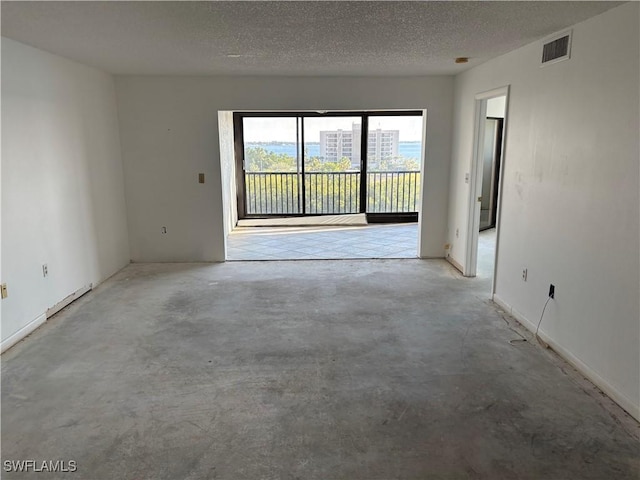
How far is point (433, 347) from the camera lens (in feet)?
10.4

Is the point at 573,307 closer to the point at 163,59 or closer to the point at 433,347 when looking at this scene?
the point at 433,347

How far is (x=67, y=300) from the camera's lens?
404cm

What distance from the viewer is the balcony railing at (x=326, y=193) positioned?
836cm

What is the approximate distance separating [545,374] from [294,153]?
6271 mm

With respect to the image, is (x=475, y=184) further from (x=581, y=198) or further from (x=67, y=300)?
(x=67, y=300)

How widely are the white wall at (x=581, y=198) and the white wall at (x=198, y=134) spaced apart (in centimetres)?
150

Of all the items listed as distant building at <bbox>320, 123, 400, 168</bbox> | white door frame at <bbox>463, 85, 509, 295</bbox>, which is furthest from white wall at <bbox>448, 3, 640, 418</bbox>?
distant building at <bbox>320, 123, 400, 168</bbox>

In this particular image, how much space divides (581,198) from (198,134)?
405cm

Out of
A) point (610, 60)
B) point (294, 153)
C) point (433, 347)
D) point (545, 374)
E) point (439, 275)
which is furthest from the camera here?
point (294, 153)

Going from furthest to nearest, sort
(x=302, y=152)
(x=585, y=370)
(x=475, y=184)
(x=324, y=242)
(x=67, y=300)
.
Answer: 1. (x=302, y=152)
2. (x=324, y=242)
3. (x=475, y=184)
4. (x=67, y=300)
5. (x=585, y=370)

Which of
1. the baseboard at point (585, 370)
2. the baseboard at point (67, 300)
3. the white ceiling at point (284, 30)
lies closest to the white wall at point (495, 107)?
the white ceiling at point (284, 30)

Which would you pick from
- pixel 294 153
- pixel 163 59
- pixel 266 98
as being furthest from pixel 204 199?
pixel 294 153

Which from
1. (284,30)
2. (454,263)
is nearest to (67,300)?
(284,30)

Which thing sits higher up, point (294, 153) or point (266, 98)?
point (266, 98)
